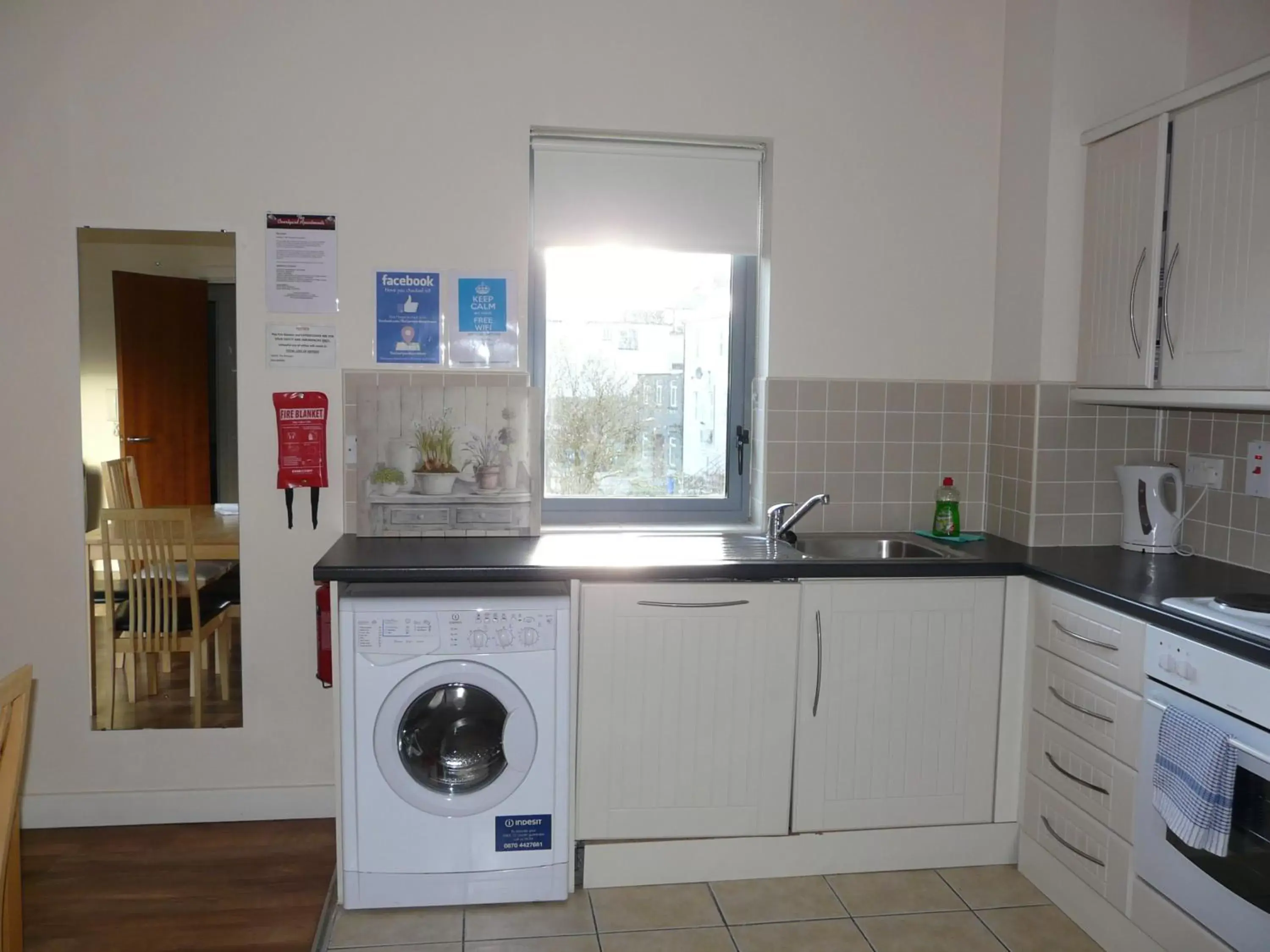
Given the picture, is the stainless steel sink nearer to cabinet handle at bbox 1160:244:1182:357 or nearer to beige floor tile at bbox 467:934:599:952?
cabinet handle at bbox 1160:244:1182:357

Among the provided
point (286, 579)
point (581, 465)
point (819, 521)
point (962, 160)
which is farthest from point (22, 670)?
point (962, 160)

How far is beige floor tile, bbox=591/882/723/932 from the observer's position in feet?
8.72

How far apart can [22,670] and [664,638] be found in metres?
1.55

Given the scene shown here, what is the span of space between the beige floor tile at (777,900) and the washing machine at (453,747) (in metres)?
0.45

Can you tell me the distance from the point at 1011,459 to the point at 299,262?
7.62 ft

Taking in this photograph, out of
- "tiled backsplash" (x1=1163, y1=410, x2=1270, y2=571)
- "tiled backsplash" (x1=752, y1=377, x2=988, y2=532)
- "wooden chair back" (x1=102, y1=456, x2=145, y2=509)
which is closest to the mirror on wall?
"wooden chair back" (x1=102, y1=456, x2=145, y2=509)

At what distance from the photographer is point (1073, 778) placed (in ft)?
8.77

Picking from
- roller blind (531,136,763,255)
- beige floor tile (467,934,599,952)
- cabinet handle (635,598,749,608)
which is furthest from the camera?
roller blind (531,136,763,255)

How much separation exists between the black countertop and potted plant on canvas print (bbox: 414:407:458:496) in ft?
0.60

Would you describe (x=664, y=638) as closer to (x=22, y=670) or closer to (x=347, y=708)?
(x=347, y=708)

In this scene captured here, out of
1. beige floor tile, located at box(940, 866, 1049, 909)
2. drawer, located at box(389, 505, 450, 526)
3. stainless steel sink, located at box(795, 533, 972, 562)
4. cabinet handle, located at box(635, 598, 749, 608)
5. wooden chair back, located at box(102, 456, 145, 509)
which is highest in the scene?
wooden chair back, located at box(102, 456, 145, 509)

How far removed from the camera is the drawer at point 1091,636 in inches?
95.7

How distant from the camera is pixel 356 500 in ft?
10.5

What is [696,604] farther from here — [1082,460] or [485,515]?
[1082,460]
